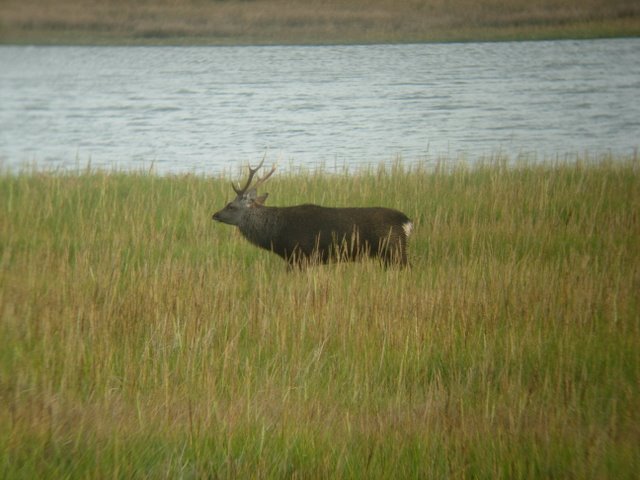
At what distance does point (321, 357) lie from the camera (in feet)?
19.4

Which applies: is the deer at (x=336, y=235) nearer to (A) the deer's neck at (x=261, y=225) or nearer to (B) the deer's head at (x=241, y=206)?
(A) the deer's neck at (x=261, y=225)

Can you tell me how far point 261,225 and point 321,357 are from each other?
131 inches

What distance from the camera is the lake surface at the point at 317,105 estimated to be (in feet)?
63.1

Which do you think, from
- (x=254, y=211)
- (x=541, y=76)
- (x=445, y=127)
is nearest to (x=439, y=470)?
(x=254, y=211)

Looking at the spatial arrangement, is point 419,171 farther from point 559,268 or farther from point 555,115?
point 555,115

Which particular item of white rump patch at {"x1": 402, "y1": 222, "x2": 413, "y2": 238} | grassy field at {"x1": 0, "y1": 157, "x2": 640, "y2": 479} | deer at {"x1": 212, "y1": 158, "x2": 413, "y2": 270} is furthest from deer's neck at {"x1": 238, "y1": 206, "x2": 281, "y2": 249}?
white rump patch at {"x1": 402, "y1": 222, "x2": 413, "y2": 238}

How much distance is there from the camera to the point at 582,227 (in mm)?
9914

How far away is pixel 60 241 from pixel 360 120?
674 inches

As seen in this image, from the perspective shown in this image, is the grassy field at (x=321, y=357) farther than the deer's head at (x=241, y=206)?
No

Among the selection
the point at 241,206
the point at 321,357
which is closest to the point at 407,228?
the point at 241,206

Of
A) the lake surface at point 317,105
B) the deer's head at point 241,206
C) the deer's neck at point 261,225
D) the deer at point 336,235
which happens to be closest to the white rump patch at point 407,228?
the deer at point 336,235

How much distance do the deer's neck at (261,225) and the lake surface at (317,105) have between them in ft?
19.2

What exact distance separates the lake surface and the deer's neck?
5.84m

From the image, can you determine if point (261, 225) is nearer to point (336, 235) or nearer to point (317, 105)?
point (336, 235)
